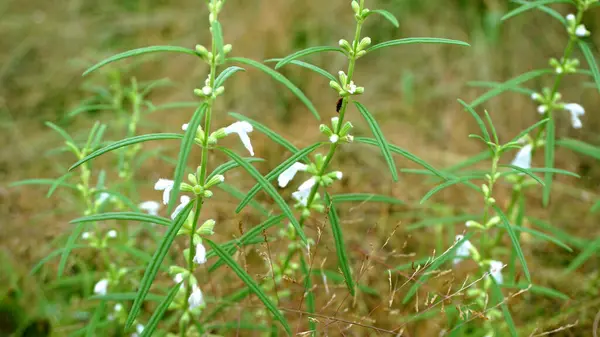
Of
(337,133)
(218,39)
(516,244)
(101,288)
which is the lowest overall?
(101,288)

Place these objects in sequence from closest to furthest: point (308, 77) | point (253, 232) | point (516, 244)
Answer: point (516, 244) < point (253, 232) < point (308, 77)

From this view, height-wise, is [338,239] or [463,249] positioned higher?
[338,239]

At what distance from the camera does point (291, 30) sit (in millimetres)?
5535

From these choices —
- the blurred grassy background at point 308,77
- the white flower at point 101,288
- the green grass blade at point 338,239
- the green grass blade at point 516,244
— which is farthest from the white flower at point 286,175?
the blurred grassy background at point 308,77

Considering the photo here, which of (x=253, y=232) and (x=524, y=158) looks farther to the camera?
(x=524, y=158)

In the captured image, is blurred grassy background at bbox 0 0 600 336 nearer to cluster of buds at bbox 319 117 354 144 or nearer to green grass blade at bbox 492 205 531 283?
green grass blade at bbox 492 205 531 283

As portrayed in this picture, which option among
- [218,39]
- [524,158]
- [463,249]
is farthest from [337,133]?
[524,158]

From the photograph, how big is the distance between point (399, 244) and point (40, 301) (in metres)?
2.38

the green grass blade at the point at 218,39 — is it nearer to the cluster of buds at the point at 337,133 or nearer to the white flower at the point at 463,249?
the cluster of buds at the point at 337,133

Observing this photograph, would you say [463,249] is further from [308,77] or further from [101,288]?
[308,77]

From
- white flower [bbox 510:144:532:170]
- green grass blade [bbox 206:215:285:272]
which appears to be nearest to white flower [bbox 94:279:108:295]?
green grass blade [bbox 206:215:285:272]

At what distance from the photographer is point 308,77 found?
18.1 ft

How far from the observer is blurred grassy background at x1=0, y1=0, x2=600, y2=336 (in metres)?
4.70

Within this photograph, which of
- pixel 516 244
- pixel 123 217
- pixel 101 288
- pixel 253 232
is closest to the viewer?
pixel 123 217
